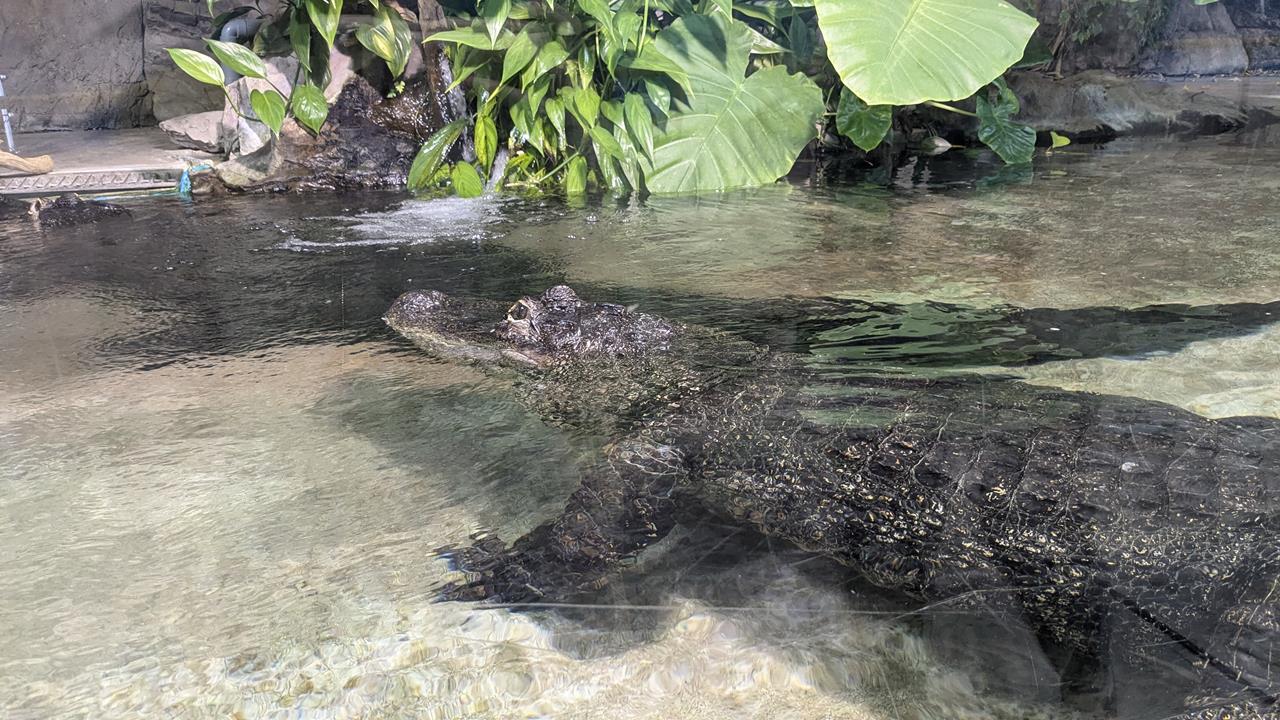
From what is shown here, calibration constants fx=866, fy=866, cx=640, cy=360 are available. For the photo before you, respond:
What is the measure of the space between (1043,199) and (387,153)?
167 inches

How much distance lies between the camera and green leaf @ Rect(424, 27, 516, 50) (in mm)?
5078

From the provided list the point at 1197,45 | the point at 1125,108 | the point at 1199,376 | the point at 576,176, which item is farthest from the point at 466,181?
the point at 1125,108

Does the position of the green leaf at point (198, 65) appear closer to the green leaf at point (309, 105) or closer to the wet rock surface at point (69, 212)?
the green leaf at point (309, 105)

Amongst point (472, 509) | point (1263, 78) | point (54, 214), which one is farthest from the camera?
point (1263, 78)

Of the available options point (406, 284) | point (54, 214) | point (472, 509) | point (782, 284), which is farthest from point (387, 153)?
point (472, 509)

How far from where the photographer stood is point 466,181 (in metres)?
5.52

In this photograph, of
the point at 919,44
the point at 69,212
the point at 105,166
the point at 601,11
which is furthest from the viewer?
the point at 105,166

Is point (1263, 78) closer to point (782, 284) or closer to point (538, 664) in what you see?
point (782, 284)

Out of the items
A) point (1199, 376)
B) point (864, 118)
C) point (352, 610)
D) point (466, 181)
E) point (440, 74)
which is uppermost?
point (440, 74)

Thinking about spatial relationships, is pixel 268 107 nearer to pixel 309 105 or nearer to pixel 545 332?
pixel 309 105

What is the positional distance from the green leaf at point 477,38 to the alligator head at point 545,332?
2.84 meters

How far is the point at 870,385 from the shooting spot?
84.4 inches

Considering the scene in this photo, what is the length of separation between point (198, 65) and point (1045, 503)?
540 cm

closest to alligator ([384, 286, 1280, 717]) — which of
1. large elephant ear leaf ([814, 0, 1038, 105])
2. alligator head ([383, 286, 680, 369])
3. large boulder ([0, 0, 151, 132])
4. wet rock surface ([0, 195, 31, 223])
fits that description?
alligator head ([383, 286, 680, 369])
